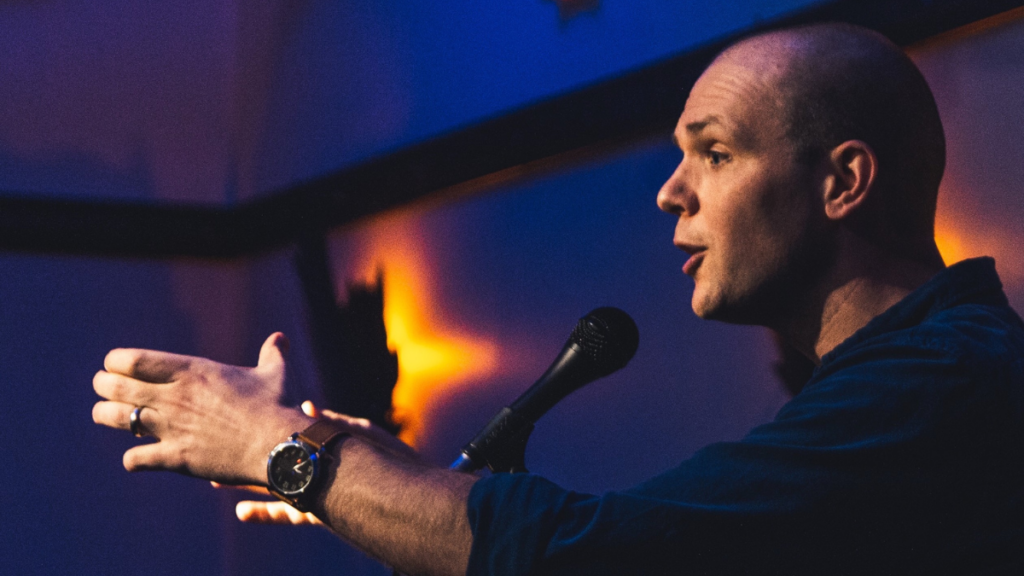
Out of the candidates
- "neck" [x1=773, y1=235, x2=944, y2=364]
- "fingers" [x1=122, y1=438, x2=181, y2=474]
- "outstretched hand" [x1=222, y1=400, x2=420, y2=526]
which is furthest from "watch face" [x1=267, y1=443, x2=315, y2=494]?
"neck" [x1=773, y1=235, x2=944, y2=364]

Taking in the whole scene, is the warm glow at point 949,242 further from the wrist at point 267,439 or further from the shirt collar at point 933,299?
the wrist at point 267,439

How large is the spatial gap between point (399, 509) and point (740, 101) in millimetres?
688

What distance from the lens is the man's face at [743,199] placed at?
1.09 m

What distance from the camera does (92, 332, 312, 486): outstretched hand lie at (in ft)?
2.97

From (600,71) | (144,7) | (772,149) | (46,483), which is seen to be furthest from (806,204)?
(144,7)

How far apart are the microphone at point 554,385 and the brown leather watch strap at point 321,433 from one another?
28cm

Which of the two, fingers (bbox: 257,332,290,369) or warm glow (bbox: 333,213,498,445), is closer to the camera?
A: fingers (bbox: 257,332,290,369)

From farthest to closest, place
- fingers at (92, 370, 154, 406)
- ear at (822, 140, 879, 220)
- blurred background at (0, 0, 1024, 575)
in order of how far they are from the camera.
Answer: blurred background at (0, 0, 1024, 575)
ear at (822, 140, 879, 220)
fingers at (92, 370, 154, 406)

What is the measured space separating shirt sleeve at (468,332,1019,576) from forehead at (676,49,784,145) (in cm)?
40

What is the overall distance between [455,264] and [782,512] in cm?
172

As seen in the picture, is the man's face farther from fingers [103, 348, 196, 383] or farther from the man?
fingers [103, 348, 196, 383]

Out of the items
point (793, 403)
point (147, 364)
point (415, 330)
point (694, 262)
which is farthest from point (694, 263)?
point (415, 330)

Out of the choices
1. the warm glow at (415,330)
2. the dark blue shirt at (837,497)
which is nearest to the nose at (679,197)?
the dark blue shirt at (837,497)

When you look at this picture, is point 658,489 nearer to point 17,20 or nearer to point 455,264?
point 455,264
